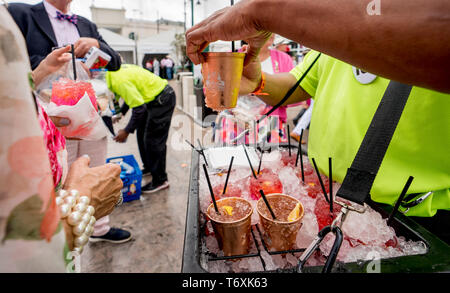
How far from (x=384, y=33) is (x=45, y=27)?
225cm

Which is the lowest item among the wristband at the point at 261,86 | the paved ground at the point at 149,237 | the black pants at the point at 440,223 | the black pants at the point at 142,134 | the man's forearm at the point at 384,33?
the paved ground at the point at 149,237

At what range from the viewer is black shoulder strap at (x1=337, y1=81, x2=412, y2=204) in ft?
2.58

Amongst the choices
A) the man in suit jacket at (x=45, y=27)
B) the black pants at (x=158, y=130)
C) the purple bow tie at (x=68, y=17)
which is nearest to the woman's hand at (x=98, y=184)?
the man in suit jacket at (x=45, y=27)

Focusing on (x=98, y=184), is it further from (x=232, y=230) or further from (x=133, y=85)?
(x=133, y=85)

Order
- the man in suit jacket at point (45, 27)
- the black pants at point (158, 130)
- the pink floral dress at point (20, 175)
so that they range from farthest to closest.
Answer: the black pants at point (158, 130), the man in suit jacket at point (45, 27), the pink floral dress at point (20, 175)

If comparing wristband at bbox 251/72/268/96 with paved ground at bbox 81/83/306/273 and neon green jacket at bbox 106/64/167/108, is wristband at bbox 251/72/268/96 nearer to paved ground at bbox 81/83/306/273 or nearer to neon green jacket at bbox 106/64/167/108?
paved ground at bbox 81/83/306/273

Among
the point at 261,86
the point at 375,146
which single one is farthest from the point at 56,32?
the point at 375,146

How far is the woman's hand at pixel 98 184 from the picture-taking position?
0.77 m

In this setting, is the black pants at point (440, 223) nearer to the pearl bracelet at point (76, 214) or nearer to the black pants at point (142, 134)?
the pearl bracelet at point (76, 214)

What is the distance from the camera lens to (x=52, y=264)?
1.36 ft

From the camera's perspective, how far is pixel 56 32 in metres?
1.88

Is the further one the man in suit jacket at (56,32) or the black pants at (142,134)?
the black pants at (142,134)

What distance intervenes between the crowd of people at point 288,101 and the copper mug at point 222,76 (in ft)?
0.26
